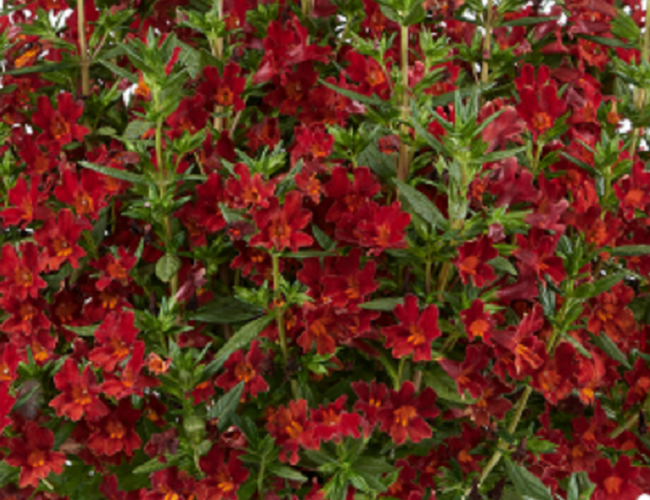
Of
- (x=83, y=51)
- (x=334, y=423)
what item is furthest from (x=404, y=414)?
(x=83, y=51)

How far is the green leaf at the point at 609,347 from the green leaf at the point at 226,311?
2.30ft

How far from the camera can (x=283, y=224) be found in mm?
1518

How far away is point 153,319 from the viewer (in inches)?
63.4

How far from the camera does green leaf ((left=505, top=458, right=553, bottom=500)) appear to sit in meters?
1.68

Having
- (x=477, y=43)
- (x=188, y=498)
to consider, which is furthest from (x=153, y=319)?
(x=477, y=43)

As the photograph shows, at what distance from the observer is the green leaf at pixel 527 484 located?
1679mm

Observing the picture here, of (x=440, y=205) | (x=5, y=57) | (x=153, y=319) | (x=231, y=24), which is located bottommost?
(x=153, y=319)

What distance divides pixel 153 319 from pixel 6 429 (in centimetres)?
41

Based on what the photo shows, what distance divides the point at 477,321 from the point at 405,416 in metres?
0.23

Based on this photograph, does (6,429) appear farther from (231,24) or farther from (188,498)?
(231,24)

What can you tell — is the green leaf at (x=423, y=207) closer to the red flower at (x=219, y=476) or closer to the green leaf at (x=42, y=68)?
the red flower at (x=219, y=476)

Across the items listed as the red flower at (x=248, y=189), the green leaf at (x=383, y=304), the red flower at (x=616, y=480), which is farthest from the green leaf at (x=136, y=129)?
the red flower at (x=616, y=480)

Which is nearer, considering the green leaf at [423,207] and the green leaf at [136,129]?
the green leaf at [423,207]

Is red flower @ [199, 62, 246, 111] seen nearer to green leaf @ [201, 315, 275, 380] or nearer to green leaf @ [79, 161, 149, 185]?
green leaf @ [79, 161, 149, 185]
